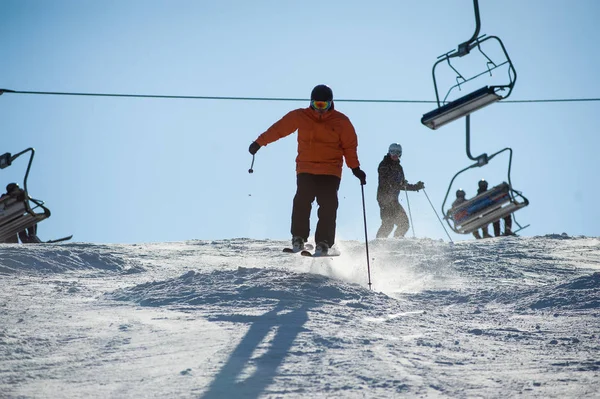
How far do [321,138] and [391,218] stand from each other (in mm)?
6172

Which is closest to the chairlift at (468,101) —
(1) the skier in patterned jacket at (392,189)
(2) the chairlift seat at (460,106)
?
(2) the chairlift seat at (460,106)

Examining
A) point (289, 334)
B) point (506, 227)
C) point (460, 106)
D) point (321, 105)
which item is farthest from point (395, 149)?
point (289, 334)

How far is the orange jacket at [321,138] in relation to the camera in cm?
816

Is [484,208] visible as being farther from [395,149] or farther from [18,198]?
[18,198]

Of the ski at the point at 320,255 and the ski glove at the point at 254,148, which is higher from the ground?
the ski glove at the point at 254,148

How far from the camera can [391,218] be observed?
1410 cm

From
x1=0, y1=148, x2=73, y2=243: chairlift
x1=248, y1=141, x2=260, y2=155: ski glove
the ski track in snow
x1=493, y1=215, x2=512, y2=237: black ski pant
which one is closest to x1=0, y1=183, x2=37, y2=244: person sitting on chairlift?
x1=0, y1=148, x2=73, y2=243: chairlift

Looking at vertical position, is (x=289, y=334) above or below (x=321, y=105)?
below

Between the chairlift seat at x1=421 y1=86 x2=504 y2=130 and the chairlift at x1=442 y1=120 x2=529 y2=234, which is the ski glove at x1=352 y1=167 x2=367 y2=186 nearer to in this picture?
the chairlift seat at x1=421 y1=86 x2=504 y2=130

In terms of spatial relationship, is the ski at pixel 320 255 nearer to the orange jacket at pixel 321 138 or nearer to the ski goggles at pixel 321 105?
the orange jacket at pixel 321 138

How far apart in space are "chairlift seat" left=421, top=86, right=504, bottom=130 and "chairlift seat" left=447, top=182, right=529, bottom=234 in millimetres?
3906

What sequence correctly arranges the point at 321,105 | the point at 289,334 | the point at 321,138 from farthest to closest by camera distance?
the point at 321,138
the point at 321,105
the point at 289,334

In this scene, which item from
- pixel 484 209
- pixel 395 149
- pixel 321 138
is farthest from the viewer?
pixel 395 149

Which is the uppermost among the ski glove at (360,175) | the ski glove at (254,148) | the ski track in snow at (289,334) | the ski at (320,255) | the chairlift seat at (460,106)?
the chairlift seat at (460,106)
